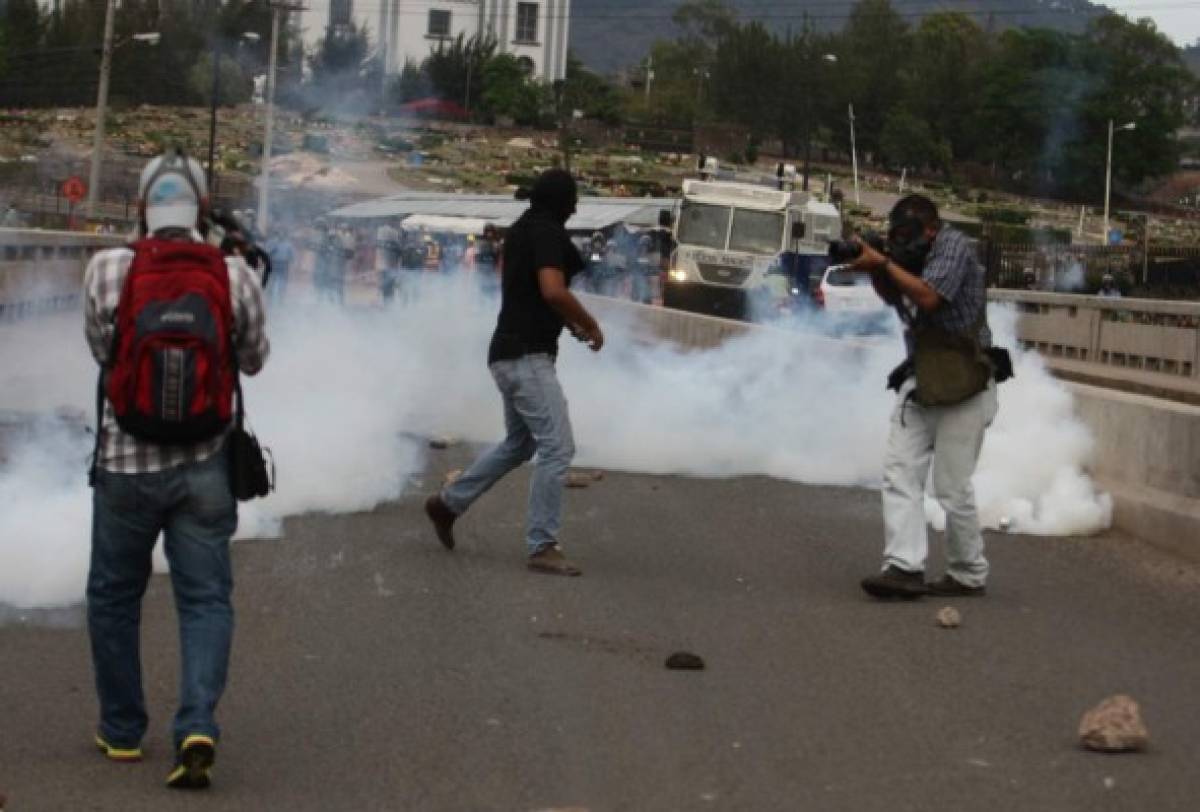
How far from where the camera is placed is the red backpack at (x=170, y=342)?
5.41 m

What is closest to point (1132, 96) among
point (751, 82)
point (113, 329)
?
point (113, 329)

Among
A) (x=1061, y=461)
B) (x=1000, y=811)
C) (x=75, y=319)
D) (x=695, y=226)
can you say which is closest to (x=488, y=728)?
(x=1000, y=811)

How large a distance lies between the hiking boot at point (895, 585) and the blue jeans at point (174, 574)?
12.7 ft

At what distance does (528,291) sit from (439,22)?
149407mm

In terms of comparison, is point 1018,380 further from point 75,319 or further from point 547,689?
point 75,319

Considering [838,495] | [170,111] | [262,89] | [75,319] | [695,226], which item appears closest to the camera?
[838,495]

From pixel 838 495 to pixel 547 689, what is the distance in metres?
6.22

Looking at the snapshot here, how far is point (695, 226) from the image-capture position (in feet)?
131

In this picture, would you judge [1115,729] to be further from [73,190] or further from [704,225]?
[73,190]

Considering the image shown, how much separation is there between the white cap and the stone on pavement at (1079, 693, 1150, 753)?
3.08 metres

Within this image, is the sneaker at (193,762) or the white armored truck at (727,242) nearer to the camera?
the sneaker at (193,762)

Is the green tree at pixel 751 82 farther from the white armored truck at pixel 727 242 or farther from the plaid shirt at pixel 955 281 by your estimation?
the plaid shirt at pixel 955 281

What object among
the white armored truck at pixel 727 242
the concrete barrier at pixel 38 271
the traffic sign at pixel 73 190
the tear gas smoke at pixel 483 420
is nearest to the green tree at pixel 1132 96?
the white armored truck at pixel 727 242

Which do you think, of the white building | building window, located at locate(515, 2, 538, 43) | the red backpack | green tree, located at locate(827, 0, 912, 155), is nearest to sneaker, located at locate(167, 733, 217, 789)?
the red backpack
